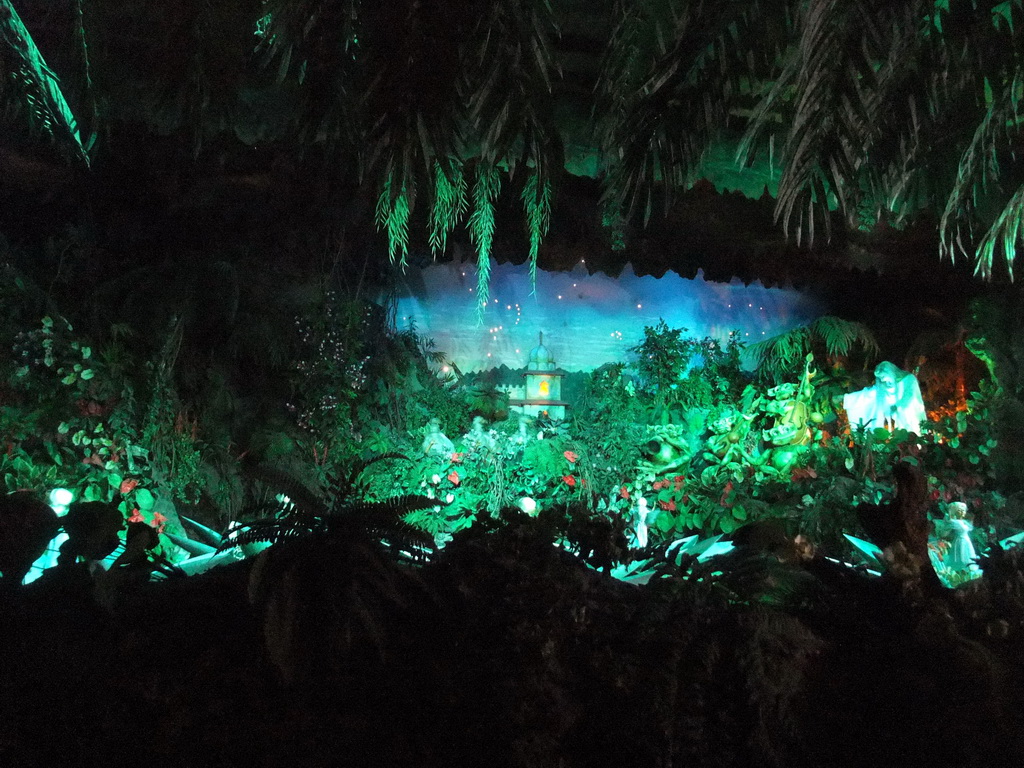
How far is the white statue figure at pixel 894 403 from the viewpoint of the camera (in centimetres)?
796

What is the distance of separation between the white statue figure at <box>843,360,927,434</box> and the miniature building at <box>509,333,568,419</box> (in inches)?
129

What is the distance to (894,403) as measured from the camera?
314 inches

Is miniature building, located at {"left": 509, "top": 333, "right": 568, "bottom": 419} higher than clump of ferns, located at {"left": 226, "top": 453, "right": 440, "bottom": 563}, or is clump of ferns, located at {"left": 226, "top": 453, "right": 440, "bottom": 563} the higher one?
miniature building, located at {"left": 509, "top": 333, "right": 568, "bottom": 419}

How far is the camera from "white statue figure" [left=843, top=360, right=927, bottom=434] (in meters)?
7.96

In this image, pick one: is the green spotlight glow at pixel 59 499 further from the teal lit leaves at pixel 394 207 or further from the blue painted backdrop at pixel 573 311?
the blue painted backdrop at pixel 573 311

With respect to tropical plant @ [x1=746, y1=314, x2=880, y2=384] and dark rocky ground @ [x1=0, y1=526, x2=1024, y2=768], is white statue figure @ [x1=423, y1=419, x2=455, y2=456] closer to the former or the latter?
tropical plant @ [x1=746, y1=314, x2=880, y2=384]

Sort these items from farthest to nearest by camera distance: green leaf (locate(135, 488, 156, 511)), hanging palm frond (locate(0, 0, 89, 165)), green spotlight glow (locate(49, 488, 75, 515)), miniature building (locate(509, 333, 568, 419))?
miniature building (locate(509, 333, 568, 419)), green leaf (locate(135, 488, 156, 511)), green spotlight glow (locate(49, 488, 75, 515)), hanging palm frond (locate(0, 0, 89, 165))

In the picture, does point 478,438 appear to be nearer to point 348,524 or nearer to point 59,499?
point 59,499

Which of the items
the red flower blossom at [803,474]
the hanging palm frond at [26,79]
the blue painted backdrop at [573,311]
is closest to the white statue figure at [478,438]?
the blue painted backdrop at [573,311]

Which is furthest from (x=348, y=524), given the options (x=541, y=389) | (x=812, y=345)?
(x=812, y=345)

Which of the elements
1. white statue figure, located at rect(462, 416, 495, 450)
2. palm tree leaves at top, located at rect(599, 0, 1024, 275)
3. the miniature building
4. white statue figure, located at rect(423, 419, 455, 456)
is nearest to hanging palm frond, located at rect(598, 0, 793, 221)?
palm tree leaves at top, located at rect(599, 0, 1024, 275)

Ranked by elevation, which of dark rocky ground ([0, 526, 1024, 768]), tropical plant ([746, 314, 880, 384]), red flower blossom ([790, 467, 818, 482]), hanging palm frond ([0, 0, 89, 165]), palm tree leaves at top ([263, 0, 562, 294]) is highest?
tropical plant ([746, 314, 880, 384])

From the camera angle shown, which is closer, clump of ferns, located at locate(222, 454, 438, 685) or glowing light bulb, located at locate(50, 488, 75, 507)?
clump of ferns, located at locate(222, 454, 438, 685)

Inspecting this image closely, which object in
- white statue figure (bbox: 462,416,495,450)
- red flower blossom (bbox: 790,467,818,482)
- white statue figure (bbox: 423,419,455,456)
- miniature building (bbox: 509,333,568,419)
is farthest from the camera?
miniature building (bbox: 509,333,568,419)
